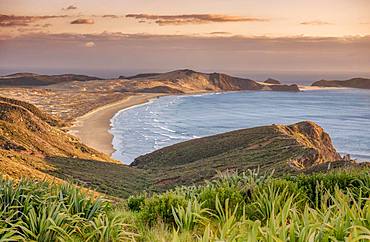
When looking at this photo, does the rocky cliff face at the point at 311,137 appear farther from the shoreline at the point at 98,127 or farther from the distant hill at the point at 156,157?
the shoreline at the point at 98,127

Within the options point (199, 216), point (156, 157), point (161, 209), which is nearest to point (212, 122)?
point (156, 157)

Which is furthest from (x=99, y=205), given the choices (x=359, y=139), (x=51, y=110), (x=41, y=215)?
(x=51, y=110)

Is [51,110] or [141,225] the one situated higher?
[141,225]

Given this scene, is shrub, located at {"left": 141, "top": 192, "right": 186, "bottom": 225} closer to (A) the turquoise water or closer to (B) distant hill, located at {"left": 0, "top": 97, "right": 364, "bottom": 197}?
(B) distant hill, located at {"left": 0, "top": 97, "right": 364, "bottom": 197}

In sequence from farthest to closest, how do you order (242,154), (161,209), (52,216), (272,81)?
(272,81), (242,154), (161,209), (52,216)

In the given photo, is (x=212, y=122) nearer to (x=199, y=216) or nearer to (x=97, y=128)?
(x=97, y=128)

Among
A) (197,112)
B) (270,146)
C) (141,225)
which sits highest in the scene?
(141,225)

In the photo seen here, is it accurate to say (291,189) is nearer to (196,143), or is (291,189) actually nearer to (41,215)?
(41,215)
